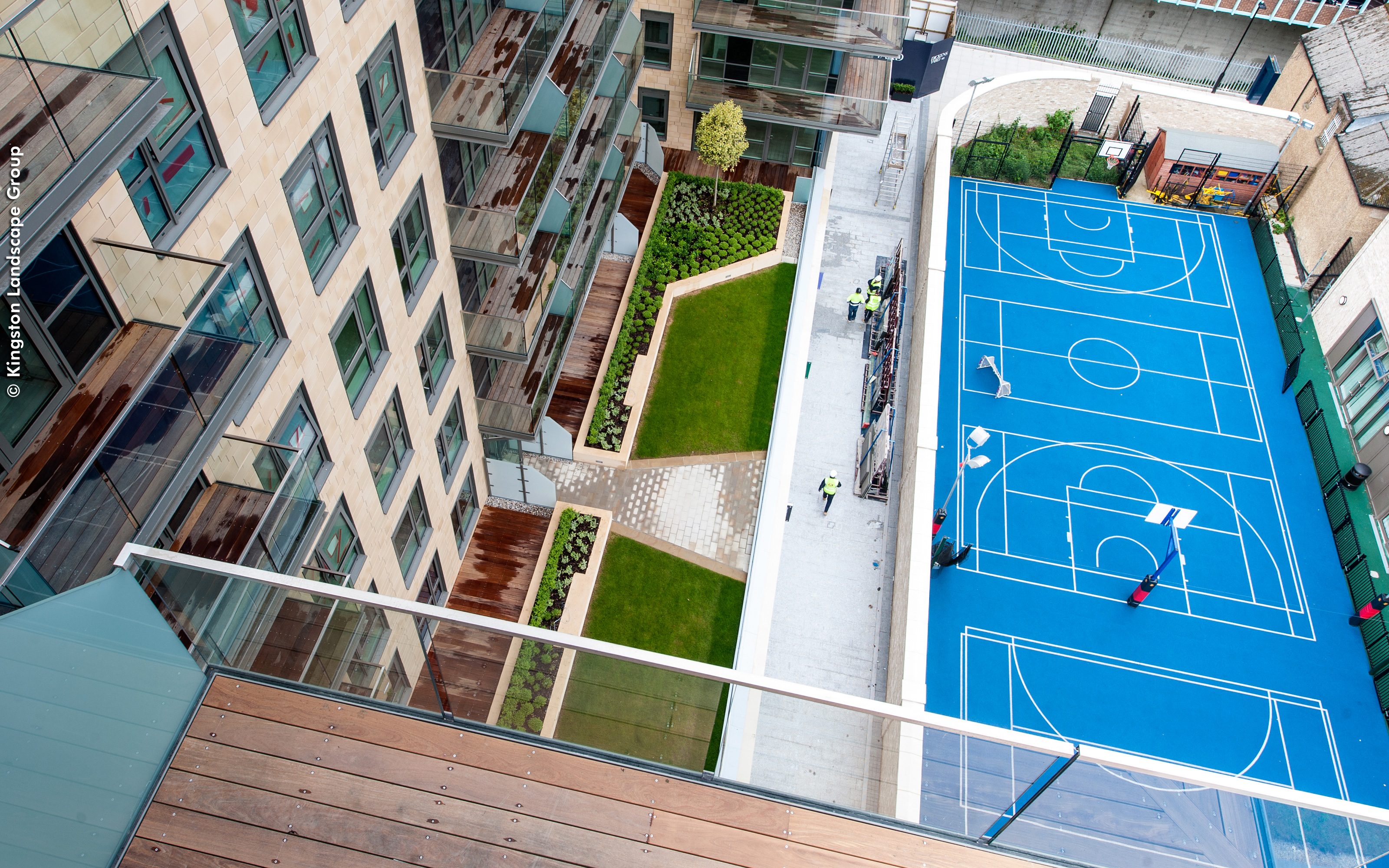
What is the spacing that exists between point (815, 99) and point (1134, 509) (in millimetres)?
14656

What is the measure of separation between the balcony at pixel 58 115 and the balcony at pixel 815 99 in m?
21.2

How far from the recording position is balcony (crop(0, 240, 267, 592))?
24.0ft

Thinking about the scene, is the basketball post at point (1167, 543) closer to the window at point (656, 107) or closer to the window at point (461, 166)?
the window at point (461, 166)

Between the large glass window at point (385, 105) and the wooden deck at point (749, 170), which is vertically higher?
the wooden deck at point (749, 170)

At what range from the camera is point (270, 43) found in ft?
31.7

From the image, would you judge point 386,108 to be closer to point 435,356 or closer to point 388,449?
point 435,356

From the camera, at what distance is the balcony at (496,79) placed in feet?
44.9

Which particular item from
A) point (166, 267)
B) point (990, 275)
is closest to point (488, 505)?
point (166, 267)

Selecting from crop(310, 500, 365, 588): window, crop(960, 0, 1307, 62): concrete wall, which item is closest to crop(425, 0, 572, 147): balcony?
crop(310, 500, 365, 588): window

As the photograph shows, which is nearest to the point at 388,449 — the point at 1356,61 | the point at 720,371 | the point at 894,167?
the point at 720,371

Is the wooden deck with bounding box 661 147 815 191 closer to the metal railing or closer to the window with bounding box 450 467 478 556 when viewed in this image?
the window with bounding box 450 467 478 556

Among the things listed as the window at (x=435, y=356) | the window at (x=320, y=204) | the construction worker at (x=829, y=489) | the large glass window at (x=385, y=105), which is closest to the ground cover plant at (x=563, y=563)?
the window at (x=435, y=356)

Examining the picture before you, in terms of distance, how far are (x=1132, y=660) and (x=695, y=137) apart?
19.1m

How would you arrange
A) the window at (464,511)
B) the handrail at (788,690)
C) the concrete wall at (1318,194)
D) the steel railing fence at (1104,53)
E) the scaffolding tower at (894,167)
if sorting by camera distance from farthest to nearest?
1. the steel railing fence at (1104,53)
2. the scaffolding tower at (894,167)
3. the concrete wall at (1318,194)
4. the window at (464,511)
5. the handrail at (788,690)
